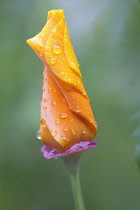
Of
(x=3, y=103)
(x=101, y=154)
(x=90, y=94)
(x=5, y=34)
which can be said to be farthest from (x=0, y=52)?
(x=101, y=154)

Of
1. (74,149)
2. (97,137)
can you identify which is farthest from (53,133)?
(97,137)

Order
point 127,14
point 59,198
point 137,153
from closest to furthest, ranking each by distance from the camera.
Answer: point 137,153
point 127,14
point 59,198

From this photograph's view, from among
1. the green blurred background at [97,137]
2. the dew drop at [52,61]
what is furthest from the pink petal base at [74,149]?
the green blurred background at [97,137]

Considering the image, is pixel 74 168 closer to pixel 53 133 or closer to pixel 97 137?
pixel 53 133

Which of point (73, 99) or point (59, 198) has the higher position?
point (73, 99)

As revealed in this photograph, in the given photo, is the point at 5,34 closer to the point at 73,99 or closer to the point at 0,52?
the point at 0,52
